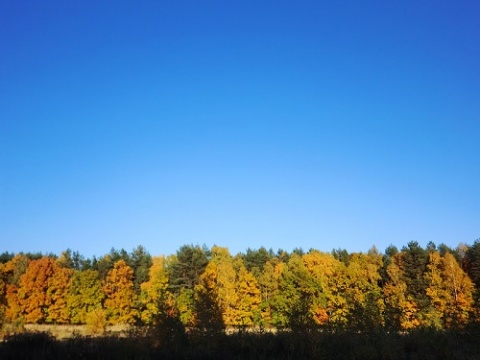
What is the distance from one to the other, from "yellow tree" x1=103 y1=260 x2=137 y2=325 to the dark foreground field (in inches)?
1838

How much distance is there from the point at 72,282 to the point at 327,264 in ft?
136

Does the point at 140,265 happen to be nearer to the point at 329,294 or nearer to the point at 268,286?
the point at 268,286

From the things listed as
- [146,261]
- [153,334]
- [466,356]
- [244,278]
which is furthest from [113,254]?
[466,356]

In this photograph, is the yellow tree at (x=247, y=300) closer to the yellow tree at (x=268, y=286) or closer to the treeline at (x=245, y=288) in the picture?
the treeline at (x=245, y=288)

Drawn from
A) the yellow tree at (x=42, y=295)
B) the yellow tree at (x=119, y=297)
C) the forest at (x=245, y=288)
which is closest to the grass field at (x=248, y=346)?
the forest at (x=245, y=288)

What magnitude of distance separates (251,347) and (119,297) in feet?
170

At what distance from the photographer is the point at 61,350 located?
1051 cm

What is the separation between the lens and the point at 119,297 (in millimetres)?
58844

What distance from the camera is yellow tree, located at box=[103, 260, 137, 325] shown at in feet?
188

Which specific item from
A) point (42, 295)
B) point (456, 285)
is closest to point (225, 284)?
point (42, 295)

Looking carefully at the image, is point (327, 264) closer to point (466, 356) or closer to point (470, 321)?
point (470, 321)

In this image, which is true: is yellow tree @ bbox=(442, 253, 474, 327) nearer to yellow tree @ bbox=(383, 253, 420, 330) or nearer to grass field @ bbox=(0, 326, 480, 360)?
yellow tree @ bbox=(383, 253, 420, 330)

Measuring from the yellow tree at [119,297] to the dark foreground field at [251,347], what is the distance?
46.7m

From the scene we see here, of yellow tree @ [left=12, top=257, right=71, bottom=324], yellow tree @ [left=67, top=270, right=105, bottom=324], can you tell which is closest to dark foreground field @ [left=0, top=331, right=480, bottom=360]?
yellow tree @ [left=67, top=270, right=105, bottom=324]
